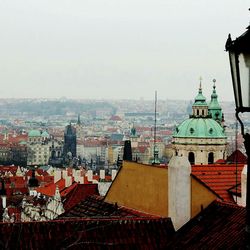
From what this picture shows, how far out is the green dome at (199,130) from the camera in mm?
53094

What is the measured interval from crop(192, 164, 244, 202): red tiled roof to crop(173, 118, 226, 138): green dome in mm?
37758

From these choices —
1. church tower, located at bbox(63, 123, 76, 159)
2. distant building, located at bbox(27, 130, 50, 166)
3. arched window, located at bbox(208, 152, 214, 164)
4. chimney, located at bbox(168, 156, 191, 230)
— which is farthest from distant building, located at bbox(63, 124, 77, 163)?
chimney, located at bbox(168, 156, 191, 230)

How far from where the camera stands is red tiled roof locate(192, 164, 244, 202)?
13871 millimetres

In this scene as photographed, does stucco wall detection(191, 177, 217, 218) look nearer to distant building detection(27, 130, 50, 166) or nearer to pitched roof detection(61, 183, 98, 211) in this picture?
pitched roof detection(61, 183, 98, 211)

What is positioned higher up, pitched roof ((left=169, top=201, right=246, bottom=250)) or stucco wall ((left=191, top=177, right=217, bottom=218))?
stucco wall ((left=191, top=177, right=217, bottom=218))

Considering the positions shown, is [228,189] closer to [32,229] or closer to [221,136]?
[32,229]

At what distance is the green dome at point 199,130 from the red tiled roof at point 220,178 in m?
37.8

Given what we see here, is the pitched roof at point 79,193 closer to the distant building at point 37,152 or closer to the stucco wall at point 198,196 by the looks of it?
the stucco wall at point 198,196

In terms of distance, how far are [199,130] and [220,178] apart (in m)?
38.9

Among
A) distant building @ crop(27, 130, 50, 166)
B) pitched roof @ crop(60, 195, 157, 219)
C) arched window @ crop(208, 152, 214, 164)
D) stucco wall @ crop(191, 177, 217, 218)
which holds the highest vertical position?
stucco wall @ crop(191, 177, 217, 218)

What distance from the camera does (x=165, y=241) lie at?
408 inches

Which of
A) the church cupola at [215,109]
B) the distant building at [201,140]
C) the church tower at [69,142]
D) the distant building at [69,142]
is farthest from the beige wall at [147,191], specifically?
the church tower at [69,142]

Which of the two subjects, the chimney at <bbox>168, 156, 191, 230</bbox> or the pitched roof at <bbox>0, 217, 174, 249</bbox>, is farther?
the chimney at <bbox>168, 156, 191, 230</bbox>

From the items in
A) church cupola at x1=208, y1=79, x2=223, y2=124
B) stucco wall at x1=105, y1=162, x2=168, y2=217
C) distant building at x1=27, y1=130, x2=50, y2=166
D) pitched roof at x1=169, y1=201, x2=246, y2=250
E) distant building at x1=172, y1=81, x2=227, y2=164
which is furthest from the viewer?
distant building at x1=27, y1=130, x2=50, y2=166
